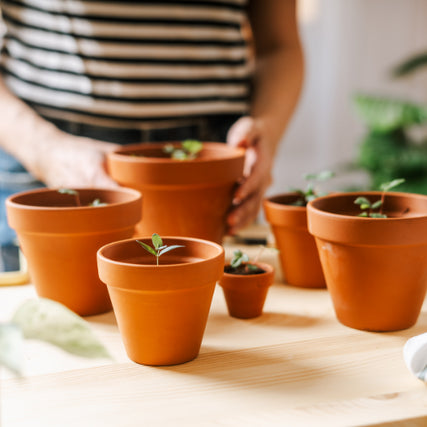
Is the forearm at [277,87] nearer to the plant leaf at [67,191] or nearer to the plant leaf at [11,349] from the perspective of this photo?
the plant leaf at [67,191]

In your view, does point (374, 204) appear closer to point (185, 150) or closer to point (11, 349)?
point (185, 150)

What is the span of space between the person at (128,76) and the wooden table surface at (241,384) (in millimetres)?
627

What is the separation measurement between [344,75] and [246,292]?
3.65 m

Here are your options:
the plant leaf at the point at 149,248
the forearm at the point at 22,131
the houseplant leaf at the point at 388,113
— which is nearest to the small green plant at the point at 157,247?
the plant leaf at the point at 149,248

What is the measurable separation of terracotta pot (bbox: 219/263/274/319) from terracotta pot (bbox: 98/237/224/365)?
0.12 metres

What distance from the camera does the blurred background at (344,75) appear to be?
399 centimetres

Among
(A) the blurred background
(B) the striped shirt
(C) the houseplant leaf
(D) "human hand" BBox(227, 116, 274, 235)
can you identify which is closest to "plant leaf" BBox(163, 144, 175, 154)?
(D) "human hand" BBox(227, 116, 274, 235)

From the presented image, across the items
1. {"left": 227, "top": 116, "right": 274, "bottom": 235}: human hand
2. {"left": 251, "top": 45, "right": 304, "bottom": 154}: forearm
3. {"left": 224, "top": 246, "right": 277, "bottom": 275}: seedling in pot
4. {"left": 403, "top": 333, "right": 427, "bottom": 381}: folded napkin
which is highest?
{"left": 251, "top": 45, "right": 304, "bottom": 154}: forearm

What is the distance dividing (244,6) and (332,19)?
2.75m

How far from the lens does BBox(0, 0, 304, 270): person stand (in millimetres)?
1318

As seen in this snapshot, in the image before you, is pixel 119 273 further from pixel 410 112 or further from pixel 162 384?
pixel 410 112

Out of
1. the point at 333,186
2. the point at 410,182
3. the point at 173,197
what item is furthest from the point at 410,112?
the point at 173,197

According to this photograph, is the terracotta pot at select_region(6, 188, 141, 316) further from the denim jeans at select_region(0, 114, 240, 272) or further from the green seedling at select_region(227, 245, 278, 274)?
the denim jeans at select_region(0, 114, 240, 272)

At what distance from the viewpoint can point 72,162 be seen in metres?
1.05
